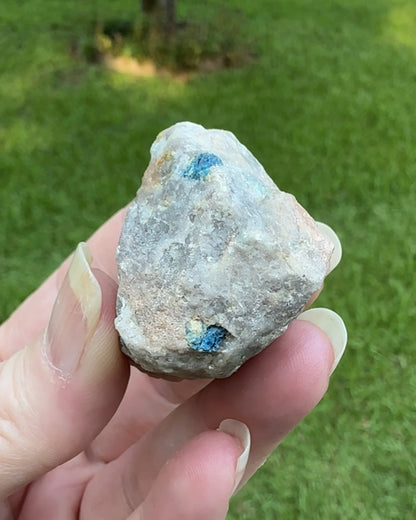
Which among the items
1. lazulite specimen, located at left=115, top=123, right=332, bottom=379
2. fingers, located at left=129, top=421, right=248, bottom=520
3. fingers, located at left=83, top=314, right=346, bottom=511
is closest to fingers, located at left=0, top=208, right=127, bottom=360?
fingers, located at left=83, top=314, right=346, bottom=511

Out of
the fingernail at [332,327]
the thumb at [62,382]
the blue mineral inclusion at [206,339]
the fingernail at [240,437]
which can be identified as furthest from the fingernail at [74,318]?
the fingernail at [332,327]

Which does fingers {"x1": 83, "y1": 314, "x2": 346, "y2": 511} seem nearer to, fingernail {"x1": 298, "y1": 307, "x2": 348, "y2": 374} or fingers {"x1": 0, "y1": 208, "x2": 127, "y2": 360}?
fingernail {"x1": 298, "y1": 307, "x2": 348, "y2": 374}

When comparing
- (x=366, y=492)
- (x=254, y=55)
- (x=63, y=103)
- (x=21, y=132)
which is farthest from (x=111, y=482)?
(x=254, y=55)

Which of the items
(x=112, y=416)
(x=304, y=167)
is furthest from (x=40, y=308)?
(x=304, y=167)

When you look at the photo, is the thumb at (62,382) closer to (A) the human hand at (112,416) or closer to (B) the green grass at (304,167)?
(A) the human hand at (112,416)

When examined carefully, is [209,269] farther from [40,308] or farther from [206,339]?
[40,308]

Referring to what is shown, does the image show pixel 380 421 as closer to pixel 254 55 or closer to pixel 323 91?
pixel 323 91

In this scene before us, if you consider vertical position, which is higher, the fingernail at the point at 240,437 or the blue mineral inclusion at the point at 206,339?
the blue mineral inclusion at the point at 206,339
